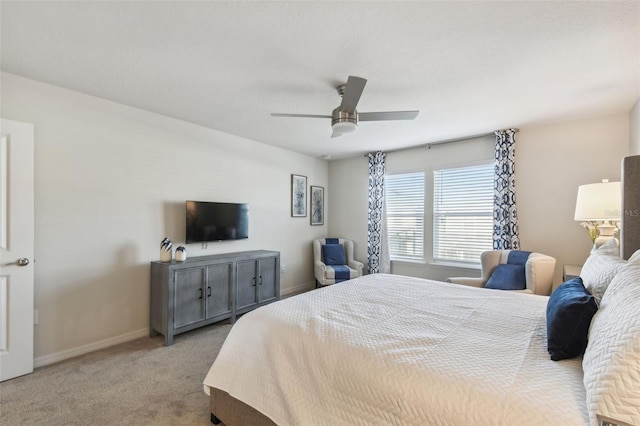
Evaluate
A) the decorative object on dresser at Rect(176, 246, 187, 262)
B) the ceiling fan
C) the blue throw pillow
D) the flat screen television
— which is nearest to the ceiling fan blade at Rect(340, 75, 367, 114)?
the ceiling fan

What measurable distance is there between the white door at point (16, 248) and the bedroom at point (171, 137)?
171 mm

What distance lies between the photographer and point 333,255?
5.22 m

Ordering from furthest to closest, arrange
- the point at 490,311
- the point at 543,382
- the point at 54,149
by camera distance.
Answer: the point at 54,149, the point at 490,311, the point at 543,382

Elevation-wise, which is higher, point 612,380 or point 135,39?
point 135,39

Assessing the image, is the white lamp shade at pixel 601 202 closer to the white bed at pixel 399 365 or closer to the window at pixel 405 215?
the white bed at pixel 399 365

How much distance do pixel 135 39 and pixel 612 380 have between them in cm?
295

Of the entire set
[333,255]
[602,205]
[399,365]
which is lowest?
[333,255]

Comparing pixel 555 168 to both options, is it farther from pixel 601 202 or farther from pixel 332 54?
pixel 332 54

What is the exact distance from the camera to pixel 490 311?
1.93 metres

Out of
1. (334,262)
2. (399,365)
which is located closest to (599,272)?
(399,365)

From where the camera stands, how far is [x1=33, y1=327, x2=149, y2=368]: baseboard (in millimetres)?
2629

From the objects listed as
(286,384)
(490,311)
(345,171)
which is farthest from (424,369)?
(345,171)

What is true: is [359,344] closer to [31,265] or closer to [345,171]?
[31,265]

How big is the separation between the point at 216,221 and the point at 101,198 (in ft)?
4.12
